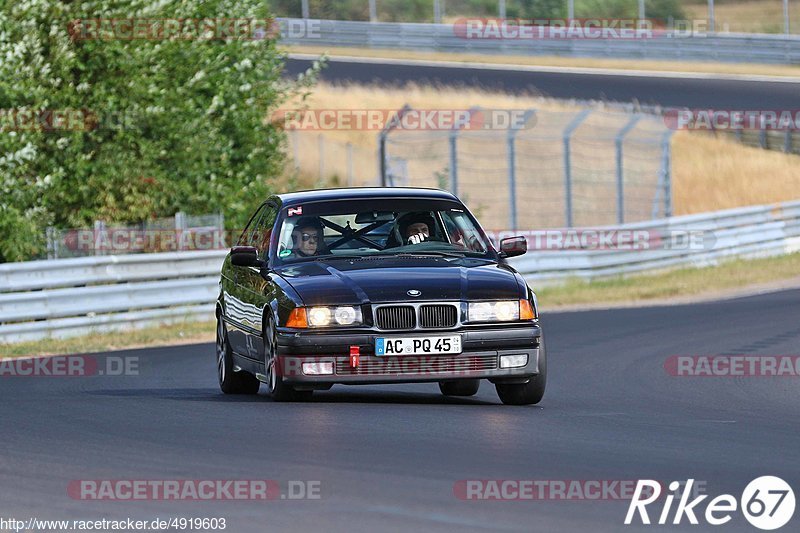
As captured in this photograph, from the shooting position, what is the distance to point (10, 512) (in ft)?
23.2

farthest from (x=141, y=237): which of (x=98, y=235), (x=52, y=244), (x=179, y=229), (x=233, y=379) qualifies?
(x=233, y=379)

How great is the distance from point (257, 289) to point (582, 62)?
42913 mm

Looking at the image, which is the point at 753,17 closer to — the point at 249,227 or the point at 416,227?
the point at 249,227

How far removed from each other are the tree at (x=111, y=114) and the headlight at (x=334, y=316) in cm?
1323

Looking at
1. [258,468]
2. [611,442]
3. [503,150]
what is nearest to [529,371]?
[611,442]

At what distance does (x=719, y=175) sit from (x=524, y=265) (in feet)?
57.3

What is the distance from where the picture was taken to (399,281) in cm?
A: 1085

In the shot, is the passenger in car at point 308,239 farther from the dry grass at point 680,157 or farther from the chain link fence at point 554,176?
the dry grass at point 680,157

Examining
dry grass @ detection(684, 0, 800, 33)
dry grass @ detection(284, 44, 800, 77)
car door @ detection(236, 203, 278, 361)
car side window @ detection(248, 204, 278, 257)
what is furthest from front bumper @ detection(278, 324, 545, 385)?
dry grass @ detection(684, 0, 800, 33)

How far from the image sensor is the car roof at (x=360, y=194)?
12.2 meters

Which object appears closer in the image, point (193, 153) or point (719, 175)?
point (193, 153)

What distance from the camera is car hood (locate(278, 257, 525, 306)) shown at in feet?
35.1

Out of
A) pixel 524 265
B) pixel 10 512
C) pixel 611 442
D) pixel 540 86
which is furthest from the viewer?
pixel 540 86

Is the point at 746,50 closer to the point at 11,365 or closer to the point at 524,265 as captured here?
the point at 524,265
